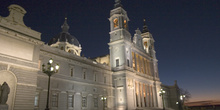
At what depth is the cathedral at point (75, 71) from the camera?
20.0m

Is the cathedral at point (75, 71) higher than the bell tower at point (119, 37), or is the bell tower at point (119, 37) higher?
the bell tower at point (119, 37)

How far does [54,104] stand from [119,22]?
26682 millimetres

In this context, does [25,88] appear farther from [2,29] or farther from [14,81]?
[2,29]

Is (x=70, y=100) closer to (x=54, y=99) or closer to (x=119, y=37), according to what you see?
(x=54, y=99)

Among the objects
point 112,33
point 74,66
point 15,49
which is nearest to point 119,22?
point 112,33

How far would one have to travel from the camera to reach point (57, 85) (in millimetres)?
29297

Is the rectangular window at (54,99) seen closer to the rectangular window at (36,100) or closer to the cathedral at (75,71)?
the cathedral at (75,71)

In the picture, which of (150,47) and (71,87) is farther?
(150,47)

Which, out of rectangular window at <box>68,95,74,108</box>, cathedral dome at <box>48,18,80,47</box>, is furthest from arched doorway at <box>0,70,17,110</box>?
cathedral dome at <box>48,18,80,47</box>

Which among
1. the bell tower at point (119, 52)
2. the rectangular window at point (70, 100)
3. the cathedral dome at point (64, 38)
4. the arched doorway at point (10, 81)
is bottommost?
the rectangular window at point (70, 100)

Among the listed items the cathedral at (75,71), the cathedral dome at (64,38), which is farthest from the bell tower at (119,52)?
the cathedral dome at (64,38)

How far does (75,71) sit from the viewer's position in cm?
3347

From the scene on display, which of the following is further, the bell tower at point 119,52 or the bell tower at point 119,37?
the bell tower at point 119,37

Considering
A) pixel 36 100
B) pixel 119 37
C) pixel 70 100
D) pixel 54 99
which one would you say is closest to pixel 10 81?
pixel 36 100
